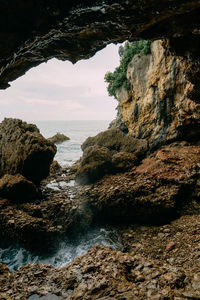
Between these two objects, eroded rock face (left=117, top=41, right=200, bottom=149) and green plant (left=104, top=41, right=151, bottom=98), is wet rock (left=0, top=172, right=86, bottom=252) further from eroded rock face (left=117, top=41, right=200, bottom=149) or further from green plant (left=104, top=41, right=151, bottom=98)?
green plant (left=104, top=41, right=151, bottom=98)

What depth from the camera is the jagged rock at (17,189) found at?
8.86 m

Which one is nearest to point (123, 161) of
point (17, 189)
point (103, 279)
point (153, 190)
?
point (153, 190)

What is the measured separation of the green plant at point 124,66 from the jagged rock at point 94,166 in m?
8.24

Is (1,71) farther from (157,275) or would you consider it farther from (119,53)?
(119,53)

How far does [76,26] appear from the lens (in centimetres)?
397

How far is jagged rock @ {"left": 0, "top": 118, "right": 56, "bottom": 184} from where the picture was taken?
10789 mm

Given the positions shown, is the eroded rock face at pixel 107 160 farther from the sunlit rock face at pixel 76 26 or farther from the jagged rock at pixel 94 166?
the sunlit rock face at pixel 76 26

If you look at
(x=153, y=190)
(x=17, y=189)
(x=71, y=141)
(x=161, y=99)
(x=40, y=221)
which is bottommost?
(x=40, y=221)

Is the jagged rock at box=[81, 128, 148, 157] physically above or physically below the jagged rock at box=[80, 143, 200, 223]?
above

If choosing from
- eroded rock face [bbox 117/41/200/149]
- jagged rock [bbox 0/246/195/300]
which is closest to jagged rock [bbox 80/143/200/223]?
eroded rock face [bbox 117/41/200/149]

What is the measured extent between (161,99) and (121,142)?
385 cm

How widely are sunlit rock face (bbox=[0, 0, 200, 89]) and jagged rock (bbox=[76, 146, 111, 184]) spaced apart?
653cm

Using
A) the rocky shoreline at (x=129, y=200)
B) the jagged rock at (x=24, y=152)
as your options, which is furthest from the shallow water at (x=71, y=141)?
the jagged rock at (x=24, y=152)

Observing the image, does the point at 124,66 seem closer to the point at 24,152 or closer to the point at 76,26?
the point at 24,152
